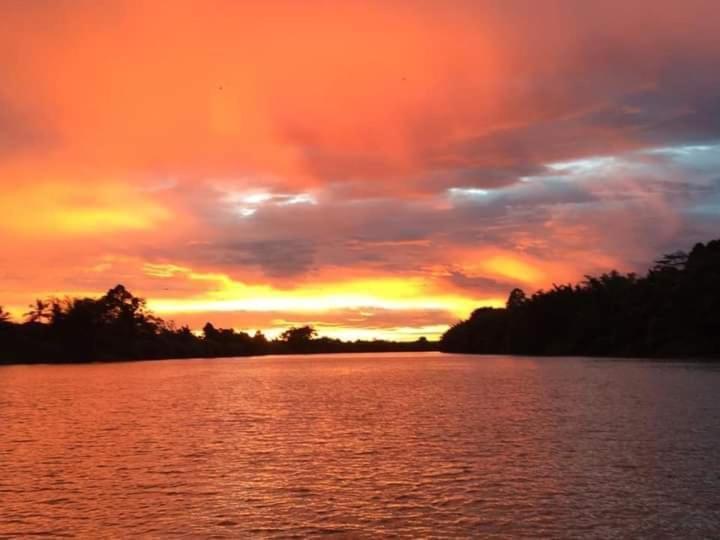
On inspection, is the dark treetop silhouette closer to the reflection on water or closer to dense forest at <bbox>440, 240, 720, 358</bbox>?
dense forest at <bbox>440, 240, 720, 358</bbox>

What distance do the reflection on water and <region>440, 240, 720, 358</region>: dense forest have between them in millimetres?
75376

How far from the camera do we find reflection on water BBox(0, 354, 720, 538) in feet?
64.3

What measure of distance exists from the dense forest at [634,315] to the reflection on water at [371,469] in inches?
2968

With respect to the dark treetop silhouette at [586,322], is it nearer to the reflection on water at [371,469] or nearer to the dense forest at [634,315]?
the dense forest at [634,315]

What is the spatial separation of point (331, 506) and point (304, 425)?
781 inches

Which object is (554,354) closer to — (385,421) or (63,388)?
(63,388)

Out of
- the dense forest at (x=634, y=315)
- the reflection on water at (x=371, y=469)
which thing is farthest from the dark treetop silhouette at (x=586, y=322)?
the reflection on water at (x=371, y=469)

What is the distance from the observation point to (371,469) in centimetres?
2692

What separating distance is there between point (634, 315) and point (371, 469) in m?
124

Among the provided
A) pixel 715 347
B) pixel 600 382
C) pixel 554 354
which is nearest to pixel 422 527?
pixel 600 382

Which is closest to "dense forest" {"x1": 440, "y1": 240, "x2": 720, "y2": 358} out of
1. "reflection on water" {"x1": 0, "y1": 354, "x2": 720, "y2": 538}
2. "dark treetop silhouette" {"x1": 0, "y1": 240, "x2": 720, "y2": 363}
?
"dark treetop silhouette" {"x1": 0, "y1": 240, "x2": 720, "y2": 363}

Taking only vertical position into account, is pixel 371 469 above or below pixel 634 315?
below

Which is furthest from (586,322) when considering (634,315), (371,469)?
(371,469)

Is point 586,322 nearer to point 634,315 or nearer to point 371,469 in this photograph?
point 634,315
